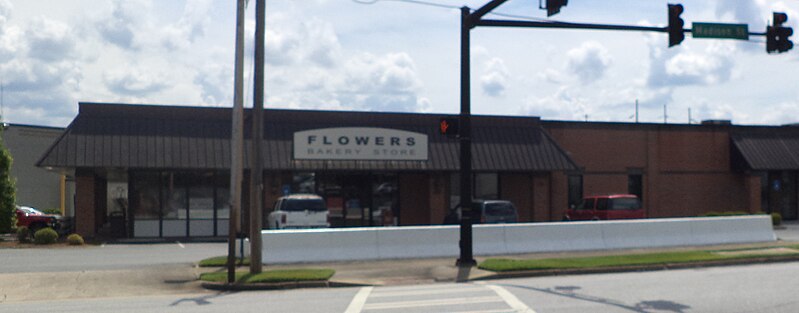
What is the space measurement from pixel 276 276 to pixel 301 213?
11.3 metres

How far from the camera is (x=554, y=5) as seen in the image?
616 inches

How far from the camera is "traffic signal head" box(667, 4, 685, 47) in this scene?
17.7 m

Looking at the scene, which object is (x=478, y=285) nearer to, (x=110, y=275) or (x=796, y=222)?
(x=110, y=275)

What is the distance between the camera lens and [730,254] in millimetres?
22688

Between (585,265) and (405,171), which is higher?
(405,171)

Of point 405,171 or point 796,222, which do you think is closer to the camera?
point 405,171

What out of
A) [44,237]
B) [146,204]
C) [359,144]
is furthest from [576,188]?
[44,237]

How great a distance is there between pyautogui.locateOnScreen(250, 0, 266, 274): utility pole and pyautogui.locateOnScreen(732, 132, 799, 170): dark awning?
30.5m

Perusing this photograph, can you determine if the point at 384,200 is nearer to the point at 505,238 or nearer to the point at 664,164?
the point at 505,238

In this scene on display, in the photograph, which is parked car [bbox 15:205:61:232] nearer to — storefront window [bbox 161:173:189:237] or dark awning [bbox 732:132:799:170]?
storefront window [bbox 161:173:189:237]

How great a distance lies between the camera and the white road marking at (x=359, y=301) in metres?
13.4

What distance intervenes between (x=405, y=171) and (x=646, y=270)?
1689 cm

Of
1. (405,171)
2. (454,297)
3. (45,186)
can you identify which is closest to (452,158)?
(405,171)

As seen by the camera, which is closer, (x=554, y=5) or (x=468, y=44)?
(x=554, y=5)
